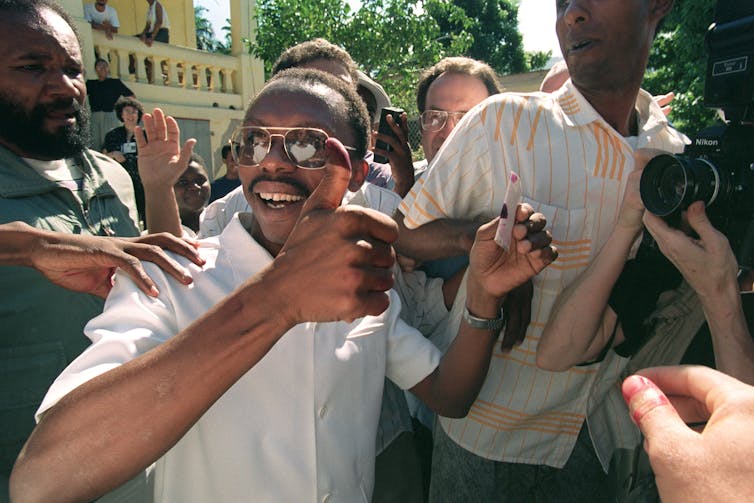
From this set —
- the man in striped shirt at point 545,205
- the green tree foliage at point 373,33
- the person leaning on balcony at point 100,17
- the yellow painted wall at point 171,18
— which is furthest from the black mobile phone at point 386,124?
the yellow painted wall at point 171,18

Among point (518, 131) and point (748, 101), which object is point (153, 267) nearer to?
point (518, 131)

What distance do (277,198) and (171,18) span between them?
13.4 m

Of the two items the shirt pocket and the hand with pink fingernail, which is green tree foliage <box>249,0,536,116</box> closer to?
the shirt pocket

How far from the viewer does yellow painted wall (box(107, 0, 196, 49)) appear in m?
12.0

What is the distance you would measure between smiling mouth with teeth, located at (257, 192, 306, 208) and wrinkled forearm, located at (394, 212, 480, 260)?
1.46 feet

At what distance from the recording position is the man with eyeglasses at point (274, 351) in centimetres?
106

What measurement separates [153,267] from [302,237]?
1.90ft

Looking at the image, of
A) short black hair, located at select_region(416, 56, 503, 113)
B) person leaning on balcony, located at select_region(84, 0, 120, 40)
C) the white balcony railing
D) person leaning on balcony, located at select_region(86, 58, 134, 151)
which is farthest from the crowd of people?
the white balcony railing

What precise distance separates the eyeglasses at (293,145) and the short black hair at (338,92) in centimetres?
17

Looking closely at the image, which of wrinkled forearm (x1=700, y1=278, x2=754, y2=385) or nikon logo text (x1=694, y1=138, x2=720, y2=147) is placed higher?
nikon logo text (x1=694, y1=138, x2=720, y2=147)

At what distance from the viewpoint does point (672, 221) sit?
1.56 meters

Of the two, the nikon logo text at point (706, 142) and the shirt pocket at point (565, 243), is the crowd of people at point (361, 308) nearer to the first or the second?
the shirt pocket at point (565, 243)

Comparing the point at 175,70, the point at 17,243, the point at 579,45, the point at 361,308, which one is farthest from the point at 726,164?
the point at 175,70

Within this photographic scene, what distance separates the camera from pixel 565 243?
178 centimetres
